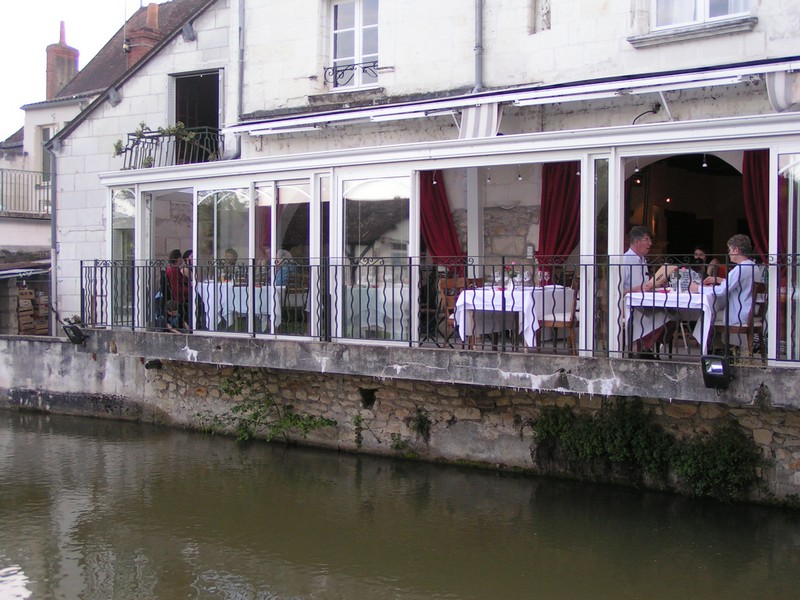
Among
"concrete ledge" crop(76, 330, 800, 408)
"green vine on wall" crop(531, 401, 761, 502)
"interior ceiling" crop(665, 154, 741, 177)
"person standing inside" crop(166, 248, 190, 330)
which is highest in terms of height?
"interior ceiling" crop(665, 154, 741, 177)

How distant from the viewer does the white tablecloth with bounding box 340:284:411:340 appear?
1036 centimetres

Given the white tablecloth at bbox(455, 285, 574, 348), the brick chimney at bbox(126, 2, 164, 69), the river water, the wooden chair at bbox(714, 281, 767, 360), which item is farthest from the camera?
the brick chimney at bbox(126, 2, 164, 69)

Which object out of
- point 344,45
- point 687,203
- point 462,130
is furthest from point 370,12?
point 687,203

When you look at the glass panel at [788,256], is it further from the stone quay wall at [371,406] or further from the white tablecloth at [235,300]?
the white tablecloth at [235,300]

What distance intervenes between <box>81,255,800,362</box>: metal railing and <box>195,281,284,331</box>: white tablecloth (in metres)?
0.01

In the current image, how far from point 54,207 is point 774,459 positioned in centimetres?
1281

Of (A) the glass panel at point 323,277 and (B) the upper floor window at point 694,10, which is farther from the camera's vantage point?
(A) the glass panel at point 323,277

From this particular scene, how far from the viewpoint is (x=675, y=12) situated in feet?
34.1

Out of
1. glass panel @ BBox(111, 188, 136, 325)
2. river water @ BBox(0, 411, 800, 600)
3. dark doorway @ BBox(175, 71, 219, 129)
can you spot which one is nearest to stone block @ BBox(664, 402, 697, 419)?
river water @ BBox(0, 411, 800, 600)

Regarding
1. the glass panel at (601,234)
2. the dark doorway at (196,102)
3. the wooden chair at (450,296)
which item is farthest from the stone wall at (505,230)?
the dark doorway at (196,102)

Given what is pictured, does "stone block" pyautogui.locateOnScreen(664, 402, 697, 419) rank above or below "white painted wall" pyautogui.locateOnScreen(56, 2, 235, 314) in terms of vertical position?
below

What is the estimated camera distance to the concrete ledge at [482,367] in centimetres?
796

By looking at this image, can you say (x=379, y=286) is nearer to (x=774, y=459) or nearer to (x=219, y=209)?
(x=219, y=209)

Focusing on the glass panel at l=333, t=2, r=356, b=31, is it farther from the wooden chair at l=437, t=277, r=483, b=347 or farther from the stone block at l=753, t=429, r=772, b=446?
the stone block at l=753, t=429, r=772, b=446
